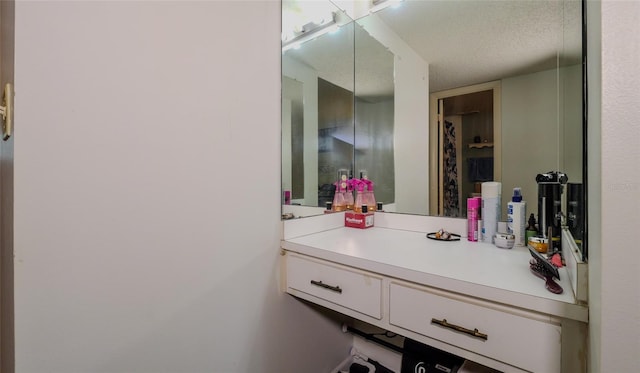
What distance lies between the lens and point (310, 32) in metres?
1.44

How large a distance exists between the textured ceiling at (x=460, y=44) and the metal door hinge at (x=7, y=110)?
0.92 m

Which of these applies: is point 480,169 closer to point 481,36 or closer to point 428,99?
point 428,99

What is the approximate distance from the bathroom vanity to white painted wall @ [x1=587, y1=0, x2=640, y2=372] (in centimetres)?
17

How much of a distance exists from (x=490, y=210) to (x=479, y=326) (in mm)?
545

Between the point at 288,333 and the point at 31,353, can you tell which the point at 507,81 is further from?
the point at 31,353

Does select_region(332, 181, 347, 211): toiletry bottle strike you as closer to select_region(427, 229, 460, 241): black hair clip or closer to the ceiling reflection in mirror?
the ceiling reflection in mirror

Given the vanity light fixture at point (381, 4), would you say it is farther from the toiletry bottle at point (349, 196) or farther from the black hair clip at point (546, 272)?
the black hair clip at point (546, 272)

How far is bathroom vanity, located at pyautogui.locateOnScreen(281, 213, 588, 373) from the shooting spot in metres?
0.58

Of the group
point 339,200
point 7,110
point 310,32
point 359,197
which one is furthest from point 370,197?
point 7,110

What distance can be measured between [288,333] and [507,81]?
1386 mm

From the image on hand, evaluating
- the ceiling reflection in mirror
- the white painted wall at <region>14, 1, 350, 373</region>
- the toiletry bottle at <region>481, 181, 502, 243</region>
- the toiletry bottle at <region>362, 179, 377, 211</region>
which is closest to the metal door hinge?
the white painted wall at <region>14, 1, 350, 373</region>

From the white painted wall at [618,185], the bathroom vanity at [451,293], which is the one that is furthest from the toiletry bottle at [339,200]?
the white painted wall at [618,185]

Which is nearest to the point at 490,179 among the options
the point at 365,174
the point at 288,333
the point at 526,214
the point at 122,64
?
the point at 526,214

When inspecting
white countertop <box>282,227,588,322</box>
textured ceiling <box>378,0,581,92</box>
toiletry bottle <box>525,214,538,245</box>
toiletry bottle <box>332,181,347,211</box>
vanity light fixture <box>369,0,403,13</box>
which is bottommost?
white countertop <box>282,227,588,322</box>
